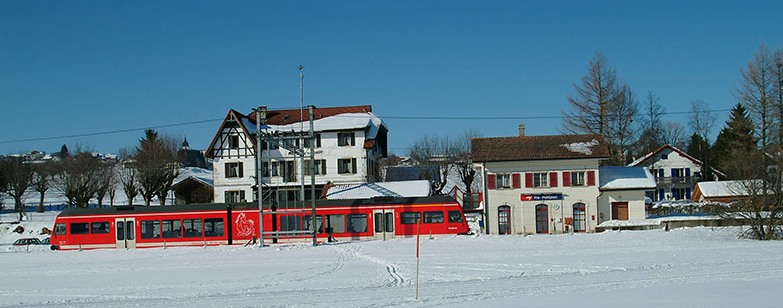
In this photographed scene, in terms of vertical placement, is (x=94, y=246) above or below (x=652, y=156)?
below

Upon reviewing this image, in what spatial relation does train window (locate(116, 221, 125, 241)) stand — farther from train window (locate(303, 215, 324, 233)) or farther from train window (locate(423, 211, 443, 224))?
train window (locate(423, 211, 443, 224))

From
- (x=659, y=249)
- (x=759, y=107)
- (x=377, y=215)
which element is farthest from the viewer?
(x=759, y=107)

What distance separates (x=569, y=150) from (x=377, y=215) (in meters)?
13.2

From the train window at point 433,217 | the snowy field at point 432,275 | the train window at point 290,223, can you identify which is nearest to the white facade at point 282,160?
the train window at point 290,223

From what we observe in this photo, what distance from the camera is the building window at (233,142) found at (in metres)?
53.8

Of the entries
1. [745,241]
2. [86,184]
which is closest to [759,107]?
[745,241]

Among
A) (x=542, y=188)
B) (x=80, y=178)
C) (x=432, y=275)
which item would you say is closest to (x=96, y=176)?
(x=80, y=178)

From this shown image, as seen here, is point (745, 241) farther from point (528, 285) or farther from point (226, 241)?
point (226, 241)

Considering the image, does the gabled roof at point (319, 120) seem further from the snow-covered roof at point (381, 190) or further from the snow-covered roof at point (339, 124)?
the snow-covered roof at point (381, 190)

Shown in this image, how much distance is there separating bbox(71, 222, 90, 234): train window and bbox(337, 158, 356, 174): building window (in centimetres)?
1966

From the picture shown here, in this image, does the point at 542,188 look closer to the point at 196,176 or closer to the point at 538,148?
the point at 538,148

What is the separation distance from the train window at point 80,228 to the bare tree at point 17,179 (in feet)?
101

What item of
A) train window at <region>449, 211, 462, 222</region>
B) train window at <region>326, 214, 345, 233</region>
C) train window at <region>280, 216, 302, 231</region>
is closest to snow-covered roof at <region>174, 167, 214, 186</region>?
train window at <region>280, 216, 302, 231</region>

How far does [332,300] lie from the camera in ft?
51.4
